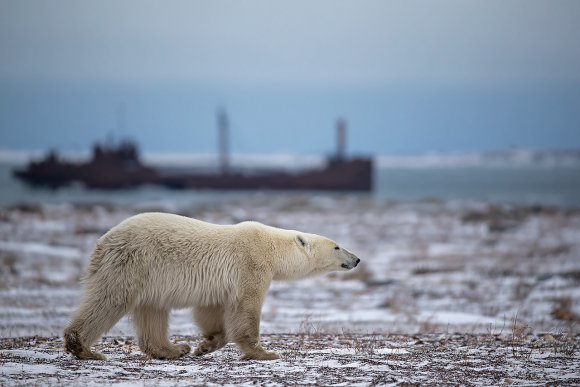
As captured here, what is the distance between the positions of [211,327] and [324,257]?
1432mm

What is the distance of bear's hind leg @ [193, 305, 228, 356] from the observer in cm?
786

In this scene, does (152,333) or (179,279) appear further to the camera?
(152,333)

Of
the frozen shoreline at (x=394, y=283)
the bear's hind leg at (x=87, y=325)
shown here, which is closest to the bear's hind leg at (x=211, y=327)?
the bear's hind leg at (x=87, y=325)

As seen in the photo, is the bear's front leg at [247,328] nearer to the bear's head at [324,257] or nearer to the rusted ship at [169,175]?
the bear's head at [324,257]

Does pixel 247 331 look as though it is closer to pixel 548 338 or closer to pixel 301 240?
pixel 301 240

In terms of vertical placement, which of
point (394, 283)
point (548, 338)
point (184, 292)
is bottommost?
point (394, 283)

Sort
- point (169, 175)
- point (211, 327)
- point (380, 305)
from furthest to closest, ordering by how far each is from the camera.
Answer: point (169, 175), point (380, 305), point (211, 327)

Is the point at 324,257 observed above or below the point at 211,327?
above

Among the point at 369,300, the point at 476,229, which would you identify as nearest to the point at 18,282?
the point at 369,300

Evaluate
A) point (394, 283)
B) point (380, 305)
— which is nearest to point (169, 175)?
point (394, 283)

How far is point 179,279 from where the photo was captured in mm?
7500

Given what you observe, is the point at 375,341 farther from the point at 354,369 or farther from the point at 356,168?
the point at 356,168

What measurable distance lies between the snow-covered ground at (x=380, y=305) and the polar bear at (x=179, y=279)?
0.28 m

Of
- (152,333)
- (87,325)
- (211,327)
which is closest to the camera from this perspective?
(87,325)
